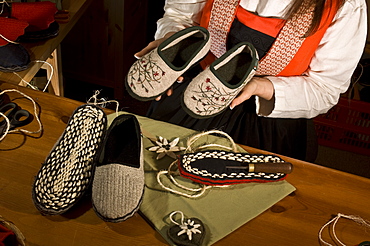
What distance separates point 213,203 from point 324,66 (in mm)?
509

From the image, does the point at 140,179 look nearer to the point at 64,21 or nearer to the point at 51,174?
the point at 51,174

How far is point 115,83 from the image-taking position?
6.68 ft

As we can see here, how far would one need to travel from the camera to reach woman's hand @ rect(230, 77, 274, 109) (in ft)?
3.24

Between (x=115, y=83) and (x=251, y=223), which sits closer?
(x=251, y=223)

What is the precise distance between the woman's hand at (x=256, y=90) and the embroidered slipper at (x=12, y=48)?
0.52 metres

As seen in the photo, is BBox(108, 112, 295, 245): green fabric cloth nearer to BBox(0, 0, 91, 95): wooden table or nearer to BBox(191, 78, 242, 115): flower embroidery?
BBox(191, 78, 242, 115): flower embroidery

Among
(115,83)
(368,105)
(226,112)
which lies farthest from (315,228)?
(115,83)

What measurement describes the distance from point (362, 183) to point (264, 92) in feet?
1.03

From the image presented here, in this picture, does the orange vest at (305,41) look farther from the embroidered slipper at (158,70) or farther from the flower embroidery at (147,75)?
the flower embroidery at (147,75)

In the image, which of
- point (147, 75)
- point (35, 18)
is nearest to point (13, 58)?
point (35, 18)

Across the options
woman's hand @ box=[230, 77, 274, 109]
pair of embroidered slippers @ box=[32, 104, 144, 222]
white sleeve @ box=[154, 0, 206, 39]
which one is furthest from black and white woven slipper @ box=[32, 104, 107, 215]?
white sleeve @ box=[154, 0, 206, 39]

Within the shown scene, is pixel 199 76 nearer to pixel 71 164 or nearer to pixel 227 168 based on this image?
pixel 227 168

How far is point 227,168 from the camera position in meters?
0.82

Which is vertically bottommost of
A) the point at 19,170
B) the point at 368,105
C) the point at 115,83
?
the point at 115,83
